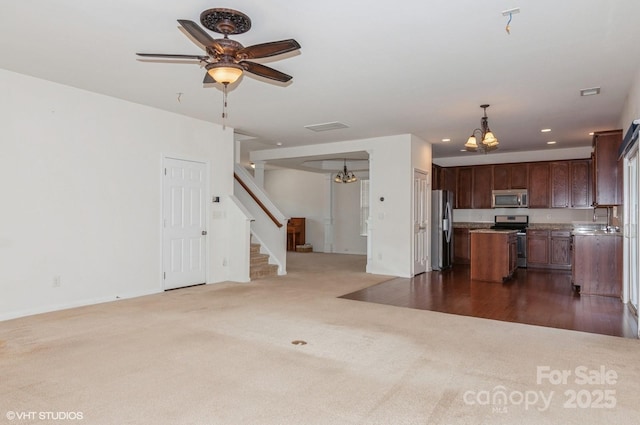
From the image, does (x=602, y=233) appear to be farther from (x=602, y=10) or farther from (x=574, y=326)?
(x=602, y=10)

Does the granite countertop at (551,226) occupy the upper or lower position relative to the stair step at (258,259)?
upper

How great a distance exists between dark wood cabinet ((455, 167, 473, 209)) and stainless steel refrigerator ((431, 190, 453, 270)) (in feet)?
4.26

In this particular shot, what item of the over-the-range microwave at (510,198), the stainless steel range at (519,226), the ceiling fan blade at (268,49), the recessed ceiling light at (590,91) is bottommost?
the stainless steel range at (519,226)

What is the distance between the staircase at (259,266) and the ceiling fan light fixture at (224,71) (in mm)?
4434

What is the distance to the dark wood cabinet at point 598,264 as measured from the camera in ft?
18.4

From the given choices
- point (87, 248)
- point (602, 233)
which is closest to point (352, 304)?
point (87, 248)

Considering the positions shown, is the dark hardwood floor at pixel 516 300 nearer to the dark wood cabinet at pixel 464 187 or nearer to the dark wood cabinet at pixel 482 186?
the dark wood cabinet at pixel 482 186

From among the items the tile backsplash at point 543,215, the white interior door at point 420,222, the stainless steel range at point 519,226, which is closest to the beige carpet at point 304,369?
the white interior door at point 420,222

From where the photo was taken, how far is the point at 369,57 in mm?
3928

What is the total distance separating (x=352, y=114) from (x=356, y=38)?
8.50 feet

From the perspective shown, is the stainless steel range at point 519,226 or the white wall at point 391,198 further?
the stainless steel range at point 519,226

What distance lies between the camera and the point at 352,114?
6.09m

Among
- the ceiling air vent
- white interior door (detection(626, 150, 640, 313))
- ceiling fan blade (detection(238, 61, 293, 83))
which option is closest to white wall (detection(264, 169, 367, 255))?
the ceiling air vent

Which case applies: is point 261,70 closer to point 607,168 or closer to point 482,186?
point 607,168
